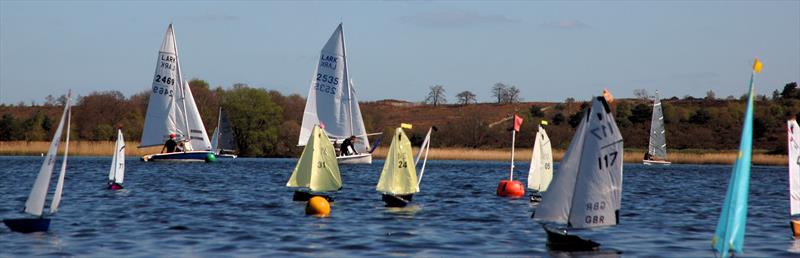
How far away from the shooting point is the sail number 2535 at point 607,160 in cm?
2297

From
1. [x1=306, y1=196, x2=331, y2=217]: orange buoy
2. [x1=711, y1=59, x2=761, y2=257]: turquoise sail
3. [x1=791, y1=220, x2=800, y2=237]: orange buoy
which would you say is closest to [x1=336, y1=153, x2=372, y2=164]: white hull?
[x1=306, y1=196, x2=331, y2=217]: orange buoy

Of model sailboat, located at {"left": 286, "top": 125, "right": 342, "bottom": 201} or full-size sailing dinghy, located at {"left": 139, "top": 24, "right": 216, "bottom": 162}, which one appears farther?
full-size sailing dinghy, located at {"left": 139, "top": 24, "right": 216, "bottom": 162}

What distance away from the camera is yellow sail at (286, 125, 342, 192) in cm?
3753

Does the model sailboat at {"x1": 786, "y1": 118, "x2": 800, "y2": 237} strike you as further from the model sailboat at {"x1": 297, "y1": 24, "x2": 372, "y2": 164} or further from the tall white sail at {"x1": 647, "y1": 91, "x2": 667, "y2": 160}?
the tall white sail at {"x1": 647, "y1": 91, "x2": 667, "y2": 160}

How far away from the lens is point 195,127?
266 feet

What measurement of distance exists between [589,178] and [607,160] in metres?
0.54

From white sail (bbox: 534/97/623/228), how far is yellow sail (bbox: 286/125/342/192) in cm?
1524

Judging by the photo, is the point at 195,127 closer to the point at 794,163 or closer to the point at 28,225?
the point at 28,225

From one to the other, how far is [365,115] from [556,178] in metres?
116

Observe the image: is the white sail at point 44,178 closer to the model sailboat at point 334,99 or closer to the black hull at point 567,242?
the black hull at point 567,242

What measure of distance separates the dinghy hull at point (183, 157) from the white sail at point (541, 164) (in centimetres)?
4131

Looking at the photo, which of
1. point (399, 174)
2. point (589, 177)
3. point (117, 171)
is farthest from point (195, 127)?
point (589, 177)

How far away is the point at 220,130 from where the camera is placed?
96250mm

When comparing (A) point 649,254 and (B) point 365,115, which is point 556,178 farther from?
(B) point 365,115
